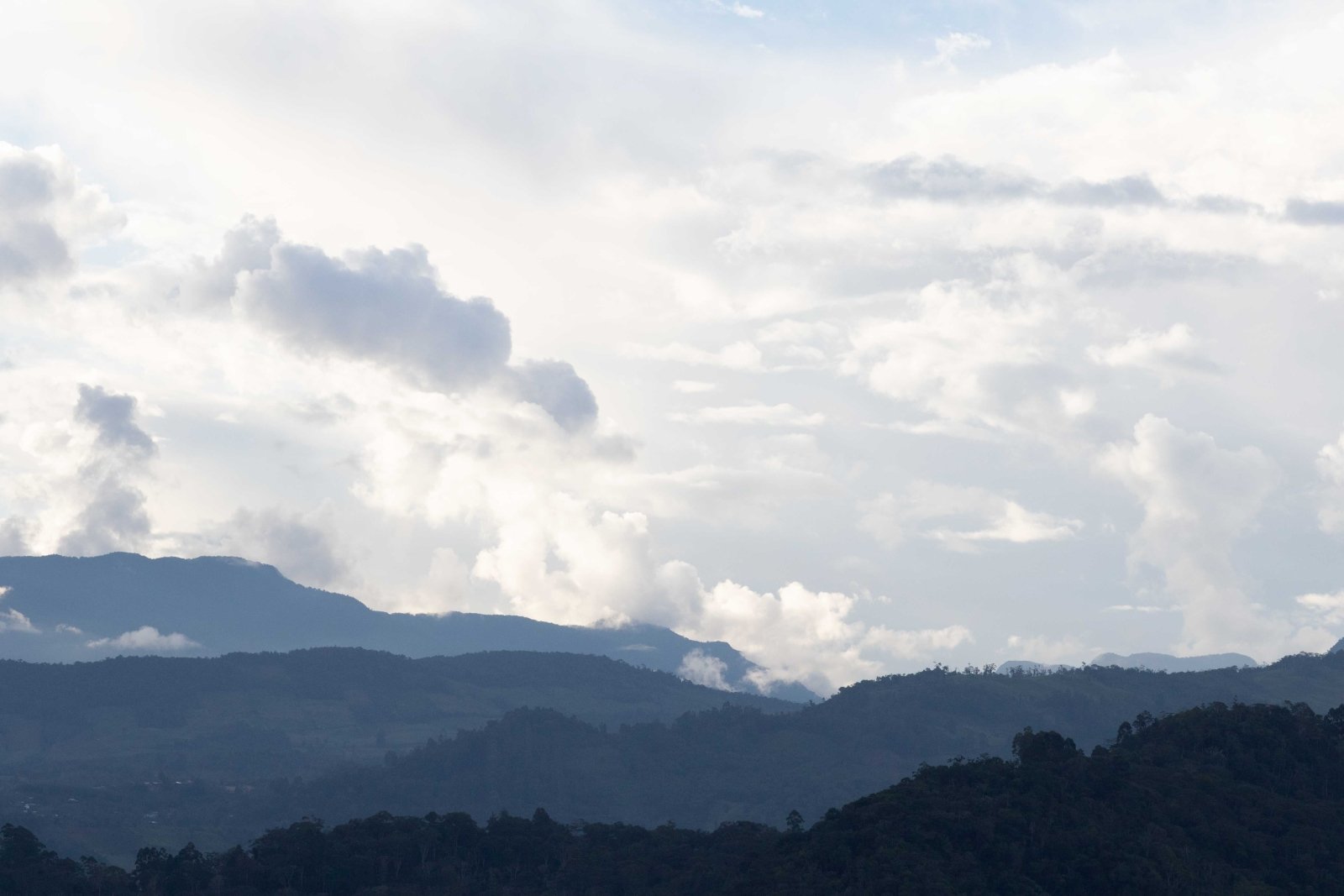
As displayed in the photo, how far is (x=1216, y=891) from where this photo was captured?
7288 inches

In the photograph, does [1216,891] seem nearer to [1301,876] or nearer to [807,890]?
[1301,876]

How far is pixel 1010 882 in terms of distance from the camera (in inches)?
7387

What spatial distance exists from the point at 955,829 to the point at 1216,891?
32.7 m

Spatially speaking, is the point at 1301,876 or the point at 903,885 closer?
the point at 903,885

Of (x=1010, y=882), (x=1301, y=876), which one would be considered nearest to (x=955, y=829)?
(x=1010, y=882)

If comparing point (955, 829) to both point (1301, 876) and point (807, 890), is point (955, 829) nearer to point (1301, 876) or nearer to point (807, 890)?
point (807, 890)

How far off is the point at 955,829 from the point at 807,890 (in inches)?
977

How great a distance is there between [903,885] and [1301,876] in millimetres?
59190

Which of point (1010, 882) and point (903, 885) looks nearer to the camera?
point (903, 885)

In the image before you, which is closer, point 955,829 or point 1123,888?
point 1123,888

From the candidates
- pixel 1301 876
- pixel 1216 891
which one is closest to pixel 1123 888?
pixel 1216 891

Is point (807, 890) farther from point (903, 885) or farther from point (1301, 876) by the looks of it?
point (1301, 876)

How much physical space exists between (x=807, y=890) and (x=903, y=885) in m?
14.7

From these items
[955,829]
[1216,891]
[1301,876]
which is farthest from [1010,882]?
[1301,876]
